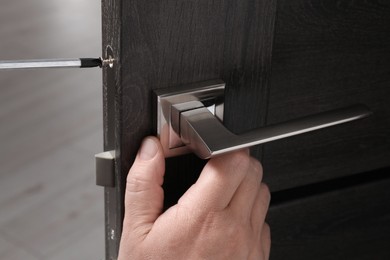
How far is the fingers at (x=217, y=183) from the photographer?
1.69ft

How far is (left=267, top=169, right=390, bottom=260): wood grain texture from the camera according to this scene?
2.25 ft

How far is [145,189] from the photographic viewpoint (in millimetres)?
522

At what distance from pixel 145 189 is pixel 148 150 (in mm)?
29

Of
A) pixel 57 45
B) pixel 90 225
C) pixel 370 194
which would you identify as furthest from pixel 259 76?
pixel 57 45

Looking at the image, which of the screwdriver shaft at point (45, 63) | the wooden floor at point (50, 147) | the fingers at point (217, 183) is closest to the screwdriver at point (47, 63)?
the screwdriver shaft at point (45, 63)

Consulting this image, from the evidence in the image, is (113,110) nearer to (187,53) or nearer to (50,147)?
(187,53)

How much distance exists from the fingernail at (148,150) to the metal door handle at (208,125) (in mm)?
11

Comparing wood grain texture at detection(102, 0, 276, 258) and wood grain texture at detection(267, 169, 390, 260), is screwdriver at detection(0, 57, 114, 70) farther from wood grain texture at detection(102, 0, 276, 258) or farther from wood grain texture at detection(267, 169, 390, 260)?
wood grain texture at detection(267, 169, 390, 260)

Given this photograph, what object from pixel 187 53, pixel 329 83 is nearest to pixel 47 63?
pixel 187 53

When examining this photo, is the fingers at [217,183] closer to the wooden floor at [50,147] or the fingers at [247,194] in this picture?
the fingers at [247,194]

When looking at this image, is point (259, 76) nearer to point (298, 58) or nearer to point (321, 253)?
point (298, 58)

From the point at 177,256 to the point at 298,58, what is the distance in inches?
7.5

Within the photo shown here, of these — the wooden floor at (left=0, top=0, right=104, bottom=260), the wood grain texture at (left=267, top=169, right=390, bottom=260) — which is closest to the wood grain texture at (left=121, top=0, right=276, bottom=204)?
the wood grain texture at (left=267, top=169, right=390, bottom=260)

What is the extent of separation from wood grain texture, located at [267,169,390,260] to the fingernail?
187 mm
